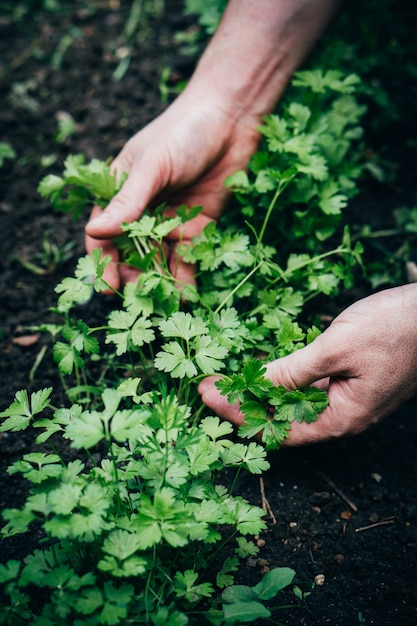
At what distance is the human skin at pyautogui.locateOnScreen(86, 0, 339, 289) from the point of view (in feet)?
7.37

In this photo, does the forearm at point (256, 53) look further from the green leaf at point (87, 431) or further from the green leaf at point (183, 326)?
the green leaf at point (87, 431)

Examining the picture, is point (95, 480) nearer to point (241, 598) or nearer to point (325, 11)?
point (241, 598)

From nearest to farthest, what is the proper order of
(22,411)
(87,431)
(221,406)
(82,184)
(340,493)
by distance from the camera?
(87,431), (22,411), (221,406), (340,493), (82,184)

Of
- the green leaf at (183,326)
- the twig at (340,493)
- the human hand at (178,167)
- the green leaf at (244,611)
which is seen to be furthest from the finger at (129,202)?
the green leaf at (244,611)

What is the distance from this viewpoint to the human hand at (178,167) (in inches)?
80.4

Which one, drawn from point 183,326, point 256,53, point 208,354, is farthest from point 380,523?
point 256,53

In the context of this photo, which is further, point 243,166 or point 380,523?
point 243,166

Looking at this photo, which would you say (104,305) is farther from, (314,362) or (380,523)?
(380,523)

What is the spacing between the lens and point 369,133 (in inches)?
125

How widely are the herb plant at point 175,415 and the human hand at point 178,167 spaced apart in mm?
125

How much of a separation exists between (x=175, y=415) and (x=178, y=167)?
3.98 feet

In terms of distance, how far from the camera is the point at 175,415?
4.74ft

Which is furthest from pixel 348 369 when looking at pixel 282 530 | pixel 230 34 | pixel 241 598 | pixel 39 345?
pixel 230 34

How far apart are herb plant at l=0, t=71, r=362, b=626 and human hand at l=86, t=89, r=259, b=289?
0.12m
